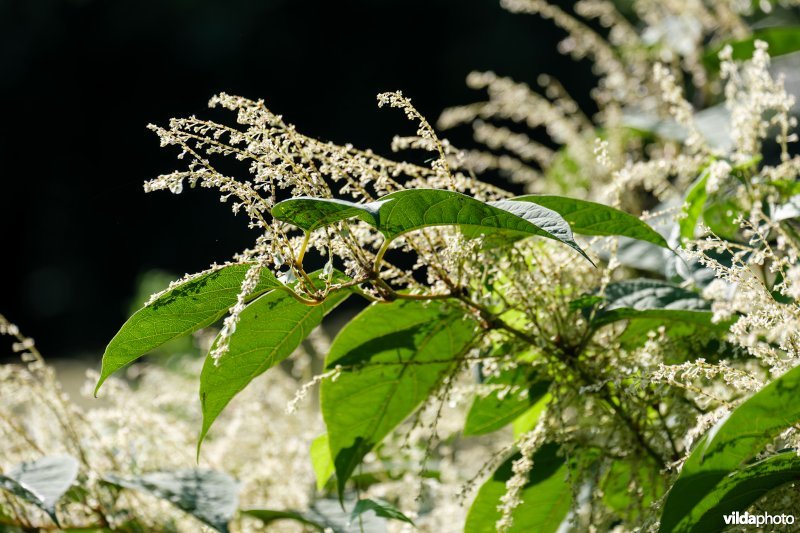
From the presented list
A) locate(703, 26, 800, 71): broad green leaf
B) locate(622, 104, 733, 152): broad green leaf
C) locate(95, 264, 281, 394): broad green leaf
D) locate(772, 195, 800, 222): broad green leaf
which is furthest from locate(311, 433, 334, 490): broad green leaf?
locate(703, 26, 800, 71): broad green leaf

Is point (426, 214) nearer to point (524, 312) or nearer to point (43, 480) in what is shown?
point (524, 312)

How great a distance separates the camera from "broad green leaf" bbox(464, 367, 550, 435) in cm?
77

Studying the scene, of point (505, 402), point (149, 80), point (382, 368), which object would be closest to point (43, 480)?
point (382, 368)

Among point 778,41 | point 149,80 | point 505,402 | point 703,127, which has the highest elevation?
point 149,80

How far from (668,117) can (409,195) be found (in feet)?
3.80

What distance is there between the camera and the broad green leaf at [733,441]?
19.6 inches

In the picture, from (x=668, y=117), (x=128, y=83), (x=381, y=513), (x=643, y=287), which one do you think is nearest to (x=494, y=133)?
(x=668, y=117)

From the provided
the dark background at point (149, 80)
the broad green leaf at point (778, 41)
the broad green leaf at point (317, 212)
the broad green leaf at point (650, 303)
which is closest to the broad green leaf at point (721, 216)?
the broad green leaf at point (650, 303)

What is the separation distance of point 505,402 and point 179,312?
1.17 ft

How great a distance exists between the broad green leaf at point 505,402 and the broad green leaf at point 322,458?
0.15 m

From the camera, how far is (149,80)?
6.88 m

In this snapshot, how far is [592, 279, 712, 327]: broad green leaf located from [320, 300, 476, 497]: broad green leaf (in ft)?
0.44

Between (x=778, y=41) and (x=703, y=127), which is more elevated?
(x=778, y=41)

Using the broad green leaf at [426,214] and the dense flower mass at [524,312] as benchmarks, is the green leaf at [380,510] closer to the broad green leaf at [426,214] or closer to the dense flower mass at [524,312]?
the dense flower mass at [524,312]
